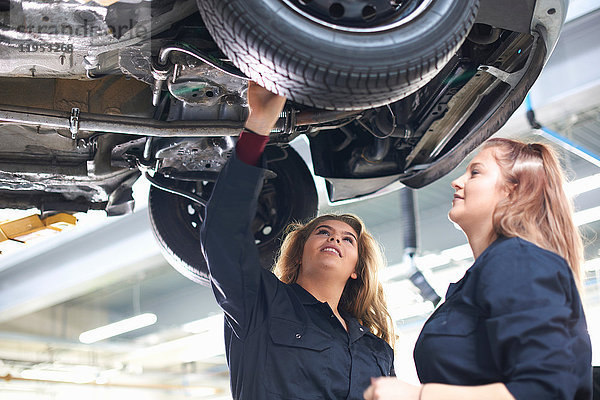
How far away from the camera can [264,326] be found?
73.2 inches

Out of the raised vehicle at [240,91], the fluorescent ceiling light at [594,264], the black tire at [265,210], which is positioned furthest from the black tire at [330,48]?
the fluorescent ceiling light at [594,264]

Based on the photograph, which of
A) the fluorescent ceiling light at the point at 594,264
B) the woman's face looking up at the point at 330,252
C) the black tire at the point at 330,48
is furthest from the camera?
the fluorescent ceiling light at the point at 594,264

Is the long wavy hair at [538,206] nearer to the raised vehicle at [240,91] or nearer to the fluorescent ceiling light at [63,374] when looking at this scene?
the raised vehicle at [240,91]

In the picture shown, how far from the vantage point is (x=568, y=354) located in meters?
1.16

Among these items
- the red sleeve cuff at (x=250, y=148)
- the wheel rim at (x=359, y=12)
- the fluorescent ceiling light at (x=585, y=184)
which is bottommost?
the red sleeve cuff at (x=250, y=148)

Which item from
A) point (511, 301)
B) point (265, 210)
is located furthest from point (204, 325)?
point (511, 301)

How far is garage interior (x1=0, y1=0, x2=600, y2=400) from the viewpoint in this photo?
4.42 metres

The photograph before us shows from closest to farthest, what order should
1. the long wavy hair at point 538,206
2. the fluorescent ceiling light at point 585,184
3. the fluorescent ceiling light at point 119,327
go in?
the long wavy hair at point 538,206
the fluorescent ceiling light at point 585,184
the fluorescent ceiling light at point 119,327

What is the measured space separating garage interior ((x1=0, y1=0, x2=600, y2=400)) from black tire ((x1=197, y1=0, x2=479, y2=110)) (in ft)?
3.68

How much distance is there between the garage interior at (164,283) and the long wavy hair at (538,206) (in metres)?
1.05

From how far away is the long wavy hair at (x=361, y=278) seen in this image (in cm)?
227

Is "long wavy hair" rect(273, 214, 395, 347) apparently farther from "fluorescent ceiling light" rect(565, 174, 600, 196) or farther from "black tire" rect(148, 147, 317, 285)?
"fluorescent ceiling light" rect(565, 174, 600, 196)

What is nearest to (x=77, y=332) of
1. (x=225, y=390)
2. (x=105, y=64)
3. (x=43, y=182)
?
(x=225, y=390)

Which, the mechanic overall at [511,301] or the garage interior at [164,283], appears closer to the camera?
the mechanic overall at [511,301]
